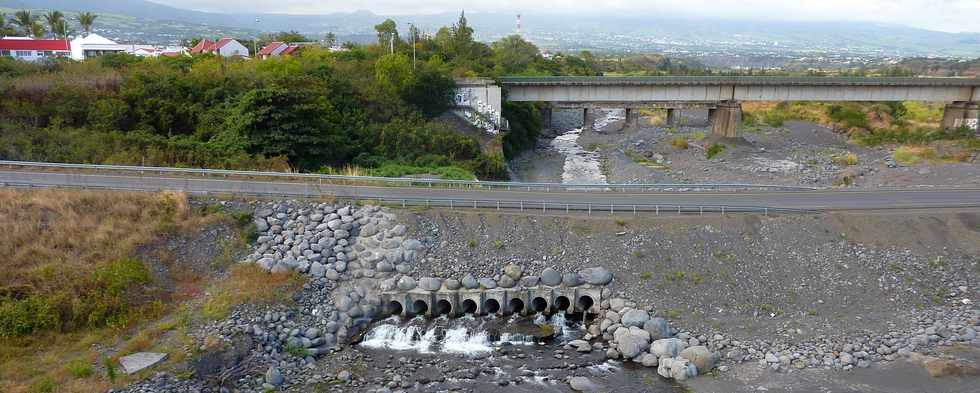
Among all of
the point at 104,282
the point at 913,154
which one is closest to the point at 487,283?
the point at 104,282

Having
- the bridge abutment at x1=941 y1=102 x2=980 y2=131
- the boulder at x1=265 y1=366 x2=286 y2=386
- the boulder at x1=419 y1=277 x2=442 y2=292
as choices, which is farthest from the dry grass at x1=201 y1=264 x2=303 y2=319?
the bridge abutment at x1=941 y1=102 x2=980 y2=131

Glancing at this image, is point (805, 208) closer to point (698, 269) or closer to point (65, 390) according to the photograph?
point (698, 269)

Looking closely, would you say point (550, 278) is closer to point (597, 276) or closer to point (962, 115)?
point (597, 276)

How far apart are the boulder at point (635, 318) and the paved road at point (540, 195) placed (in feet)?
22.6

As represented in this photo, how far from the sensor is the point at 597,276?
26734mm

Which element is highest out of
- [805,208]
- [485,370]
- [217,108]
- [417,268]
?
[217,108]

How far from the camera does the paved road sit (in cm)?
3114

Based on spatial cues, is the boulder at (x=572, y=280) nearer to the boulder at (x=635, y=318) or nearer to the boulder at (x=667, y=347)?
the boulder at (x=635, y=318)

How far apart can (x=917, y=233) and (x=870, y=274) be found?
4.05m

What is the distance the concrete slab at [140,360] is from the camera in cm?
2026

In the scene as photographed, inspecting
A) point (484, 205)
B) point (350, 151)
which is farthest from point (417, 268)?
point (350, 151)

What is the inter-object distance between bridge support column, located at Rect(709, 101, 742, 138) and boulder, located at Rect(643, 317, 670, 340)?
142 feet

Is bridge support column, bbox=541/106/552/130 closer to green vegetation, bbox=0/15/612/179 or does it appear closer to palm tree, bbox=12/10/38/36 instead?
green vegetation, bbox=0/15/612/179

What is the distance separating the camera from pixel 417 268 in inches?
1081
